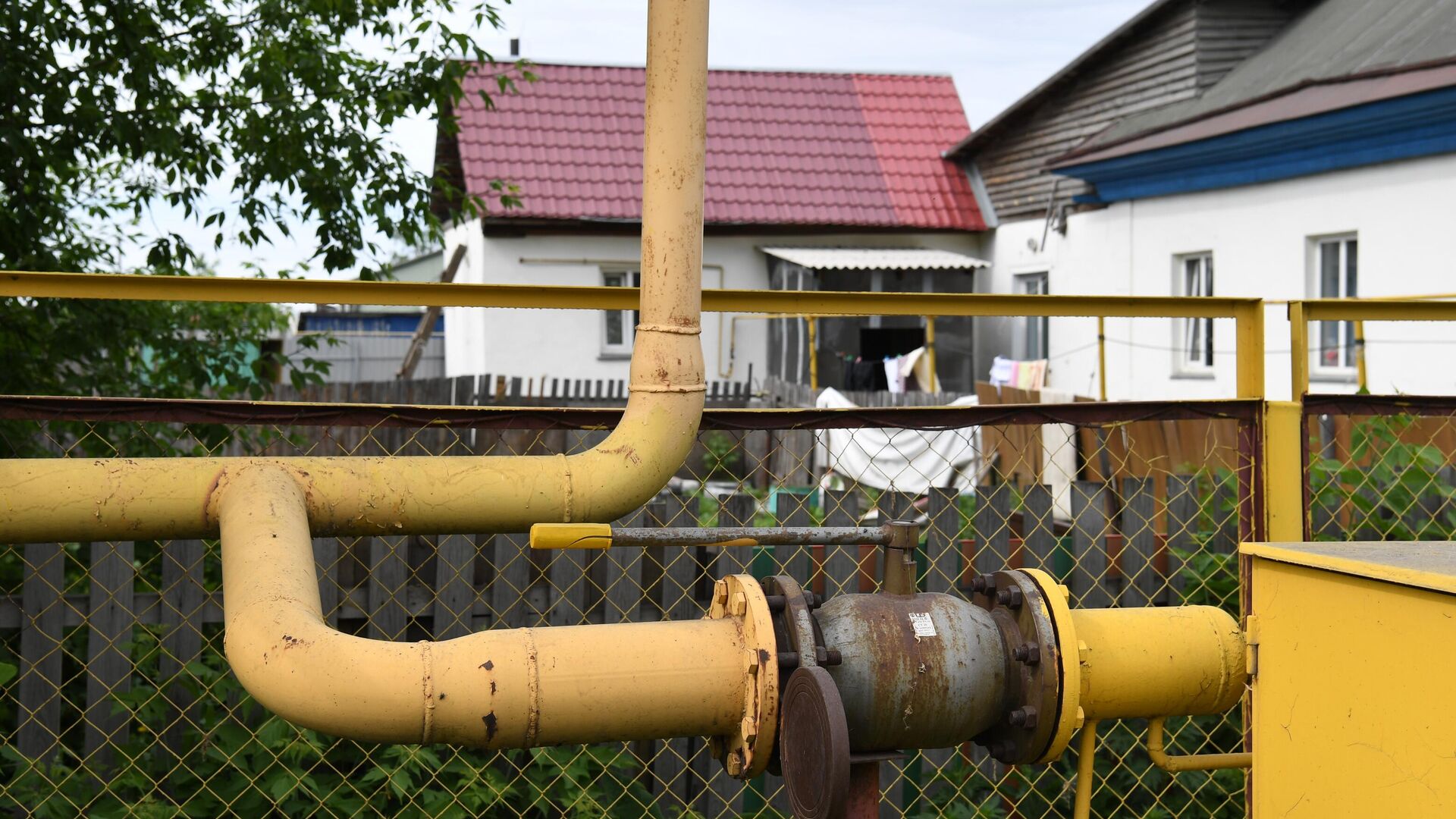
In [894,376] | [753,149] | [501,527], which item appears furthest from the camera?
[753,149]

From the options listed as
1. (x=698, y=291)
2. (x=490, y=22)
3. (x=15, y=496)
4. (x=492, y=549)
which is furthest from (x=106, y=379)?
(x=698, y=291)

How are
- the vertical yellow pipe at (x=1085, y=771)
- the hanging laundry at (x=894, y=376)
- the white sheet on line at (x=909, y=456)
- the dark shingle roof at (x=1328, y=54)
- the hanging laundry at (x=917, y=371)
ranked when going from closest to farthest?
the vertical yellow pipe at (x=1085, y=771) → the dark shingle roof at (x=1328, y=54) → the white sheet on line at (x=909, y=456) → the hanging laundry at (x=917, y=371) → the hanging laundry at (x=894, y=376)

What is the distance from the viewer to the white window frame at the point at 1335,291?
10.9 metres

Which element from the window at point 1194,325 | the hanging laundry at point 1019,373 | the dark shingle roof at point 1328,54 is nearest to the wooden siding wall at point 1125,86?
the dark shingle roof at point 1328,54

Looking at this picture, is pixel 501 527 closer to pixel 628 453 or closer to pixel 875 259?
pixel 628 453

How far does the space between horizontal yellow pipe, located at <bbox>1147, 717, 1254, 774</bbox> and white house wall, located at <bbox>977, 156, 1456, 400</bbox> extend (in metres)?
6.43

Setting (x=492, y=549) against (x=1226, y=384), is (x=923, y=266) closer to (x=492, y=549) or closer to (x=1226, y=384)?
Answer: (x=1226, y=384)

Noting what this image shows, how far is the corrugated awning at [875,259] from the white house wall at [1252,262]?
2.36 ft

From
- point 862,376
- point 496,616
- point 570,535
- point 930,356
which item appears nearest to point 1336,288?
point 930,356

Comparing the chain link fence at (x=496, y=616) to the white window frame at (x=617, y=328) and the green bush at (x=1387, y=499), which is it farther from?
the white window frame at (x=617, y=328)

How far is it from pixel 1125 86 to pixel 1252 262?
392 centimetres

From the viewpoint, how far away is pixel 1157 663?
215 cm

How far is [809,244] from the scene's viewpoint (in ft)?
58.6

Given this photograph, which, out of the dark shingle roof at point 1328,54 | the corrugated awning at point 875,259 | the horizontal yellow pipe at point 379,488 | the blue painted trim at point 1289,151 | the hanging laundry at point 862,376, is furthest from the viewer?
the corrugated awning at point 875,259
